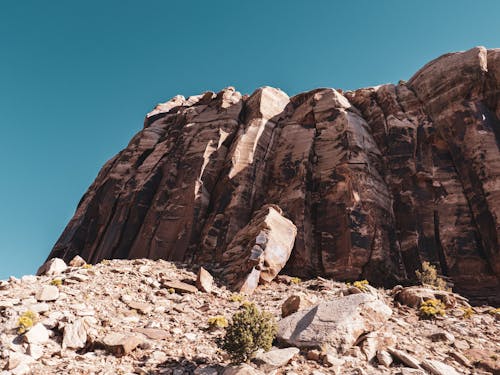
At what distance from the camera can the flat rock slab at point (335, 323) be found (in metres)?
12.8

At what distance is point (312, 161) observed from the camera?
37.2 metres

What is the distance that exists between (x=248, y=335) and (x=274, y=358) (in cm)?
124

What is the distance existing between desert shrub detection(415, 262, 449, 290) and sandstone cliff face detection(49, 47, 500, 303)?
153 centimetres

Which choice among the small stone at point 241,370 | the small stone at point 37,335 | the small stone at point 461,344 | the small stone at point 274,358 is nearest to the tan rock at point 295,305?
the small stone at point 274,358

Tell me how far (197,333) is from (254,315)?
3217mm

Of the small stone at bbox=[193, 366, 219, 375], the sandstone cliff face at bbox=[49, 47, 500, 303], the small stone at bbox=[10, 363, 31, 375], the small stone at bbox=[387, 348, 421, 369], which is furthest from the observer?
the sandstone cliff face at bbox=[49, 47, 500, 303]

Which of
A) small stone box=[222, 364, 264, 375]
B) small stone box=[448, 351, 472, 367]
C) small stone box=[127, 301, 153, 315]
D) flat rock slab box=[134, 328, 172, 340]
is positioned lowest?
small stone box=[448, 351, 472, 367]

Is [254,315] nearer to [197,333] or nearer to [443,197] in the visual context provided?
[197,333]

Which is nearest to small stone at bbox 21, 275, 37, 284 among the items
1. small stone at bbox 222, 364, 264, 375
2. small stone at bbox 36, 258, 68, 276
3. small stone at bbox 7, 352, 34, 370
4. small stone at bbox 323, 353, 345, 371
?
small stone at bbox 36, 258, 68, 276

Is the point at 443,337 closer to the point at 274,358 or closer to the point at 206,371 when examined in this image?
the point at 274,358

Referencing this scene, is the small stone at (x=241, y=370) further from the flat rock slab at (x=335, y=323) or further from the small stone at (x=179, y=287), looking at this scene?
the small stone at (x=179, y=287)

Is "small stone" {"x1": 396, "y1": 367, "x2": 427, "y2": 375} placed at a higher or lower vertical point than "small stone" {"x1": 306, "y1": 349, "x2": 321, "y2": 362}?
lower

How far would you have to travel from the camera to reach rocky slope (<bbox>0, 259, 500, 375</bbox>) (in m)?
11.5

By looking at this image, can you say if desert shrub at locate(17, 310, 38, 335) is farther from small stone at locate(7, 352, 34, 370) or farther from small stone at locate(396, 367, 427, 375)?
small stone at locate(396, 367, 427, 375)
